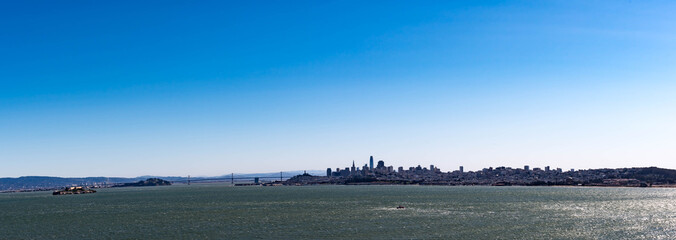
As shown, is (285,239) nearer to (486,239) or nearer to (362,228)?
(362,228)

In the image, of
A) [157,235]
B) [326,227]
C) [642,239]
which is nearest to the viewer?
[642,239]

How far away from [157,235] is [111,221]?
84.0 feet

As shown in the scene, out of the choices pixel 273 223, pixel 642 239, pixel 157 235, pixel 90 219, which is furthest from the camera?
pixel 90 219

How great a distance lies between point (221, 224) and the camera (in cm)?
7875

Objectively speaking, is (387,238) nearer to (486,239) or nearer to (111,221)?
(486,239)

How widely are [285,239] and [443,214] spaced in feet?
127

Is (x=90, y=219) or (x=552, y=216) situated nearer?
(x=552, y=216)

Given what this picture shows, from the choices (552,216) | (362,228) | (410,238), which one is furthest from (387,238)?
(552,216)

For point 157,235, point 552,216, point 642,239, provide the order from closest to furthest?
point 642,239 → point 157,235 → point 552,216

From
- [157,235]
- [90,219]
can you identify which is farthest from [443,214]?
[90,219]

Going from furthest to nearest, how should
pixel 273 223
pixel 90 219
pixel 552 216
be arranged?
pixel 90 219, pixel 552 216, pixel 273 223

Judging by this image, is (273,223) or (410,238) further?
(273,223)

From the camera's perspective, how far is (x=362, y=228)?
228ft

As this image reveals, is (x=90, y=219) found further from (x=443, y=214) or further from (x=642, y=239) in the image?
(x=642, y=239)
